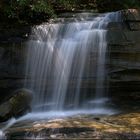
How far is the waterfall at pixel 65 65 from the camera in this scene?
10.1 metres

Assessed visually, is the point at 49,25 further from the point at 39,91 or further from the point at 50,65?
the point at 39,91

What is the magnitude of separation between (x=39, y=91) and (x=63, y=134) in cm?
308

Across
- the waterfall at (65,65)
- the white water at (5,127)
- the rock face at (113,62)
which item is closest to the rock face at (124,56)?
the rock face at (113,62)

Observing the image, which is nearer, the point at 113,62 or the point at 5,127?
the point at 5,127

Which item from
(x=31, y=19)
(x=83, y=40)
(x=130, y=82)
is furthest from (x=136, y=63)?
(x=31, y=19)

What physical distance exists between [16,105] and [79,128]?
2262mm

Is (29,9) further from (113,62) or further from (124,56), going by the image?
(124,56)

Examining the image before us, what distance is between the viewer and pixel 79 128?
7.78 metres

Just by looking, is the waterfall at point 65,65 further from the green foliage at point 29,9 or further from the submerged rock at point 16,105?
the green foliage at point 29,9

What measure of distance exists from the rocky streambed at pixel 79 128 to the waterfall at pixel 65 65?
4.91 feet

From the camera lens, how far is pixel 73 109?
10.1 meters

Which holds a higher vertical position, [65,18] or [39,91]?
[65,18]

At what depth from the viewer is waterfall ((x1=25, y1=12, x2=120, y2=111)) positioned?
10.1 m

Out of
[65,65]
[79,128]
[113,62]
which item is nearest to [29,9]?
[65,65]
